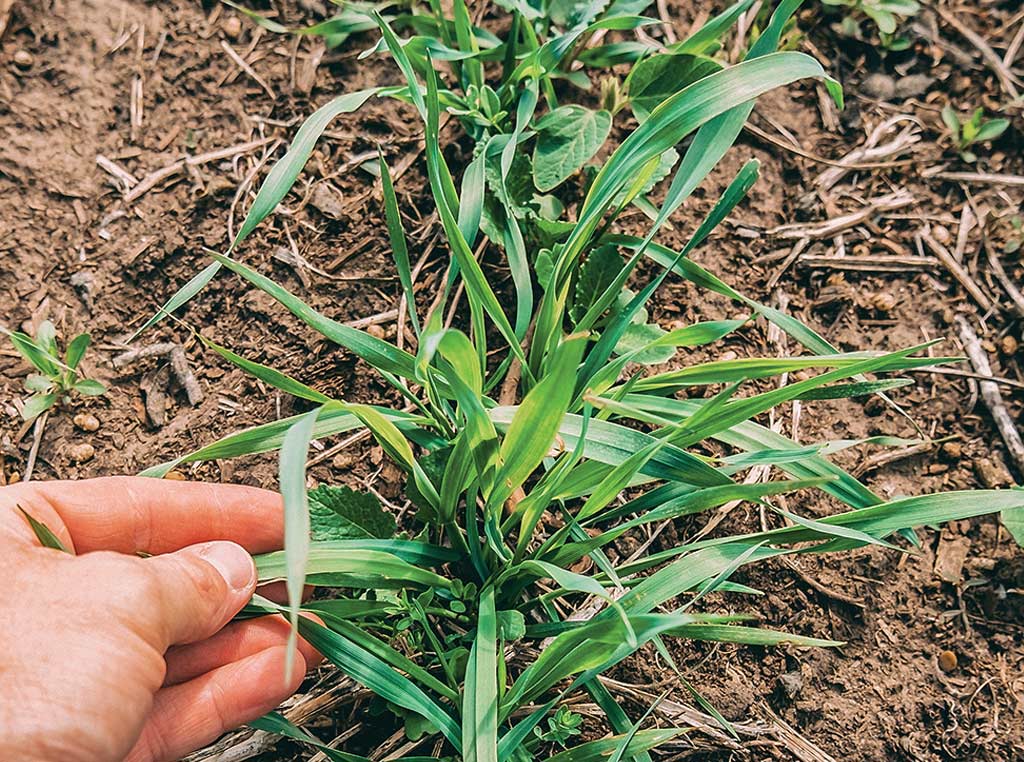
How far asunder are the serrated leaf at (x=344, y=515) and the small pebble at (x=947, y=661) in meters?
0.90

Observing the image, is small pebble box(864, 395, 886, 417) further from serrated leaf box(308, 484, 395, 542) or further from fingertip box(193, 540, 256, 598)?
fingertip box(193, 540, 256, 598)

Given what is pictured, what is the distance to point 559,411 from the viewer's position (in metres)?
0.89

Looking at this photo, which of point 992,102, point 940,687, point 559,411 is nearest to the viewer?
point 559,411

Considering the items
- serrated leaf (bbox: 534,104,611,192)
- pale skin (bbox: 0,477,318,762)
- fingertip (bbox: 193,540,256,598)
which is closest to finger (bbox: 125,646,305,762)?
pale skin (bbox: 0,477,318,762)

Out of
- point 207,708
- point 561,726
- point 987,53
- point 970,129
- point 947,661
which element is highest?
point 987,53

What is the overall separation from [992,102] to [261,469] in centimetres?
161

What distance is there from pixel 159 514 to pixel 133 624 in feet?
0.94

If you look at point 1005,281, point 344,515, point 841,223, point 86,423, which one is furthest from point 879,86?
point 86,423

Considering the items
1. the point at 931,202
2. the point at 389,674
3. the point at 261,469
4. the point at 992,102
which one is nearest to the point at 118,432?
the point at 261,469

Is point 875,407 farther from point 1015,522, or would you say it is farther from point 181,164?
point 181,164

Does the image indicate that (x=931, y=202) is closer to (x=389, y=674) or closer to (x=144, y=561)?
(x=389, y=674)

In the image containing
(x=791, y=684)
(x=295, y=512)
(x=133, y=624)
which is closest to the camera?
(x=295, y=512)

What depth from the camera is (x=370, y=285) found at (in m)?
1.51

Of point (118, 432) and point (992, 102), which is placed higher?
point (992, 102)
